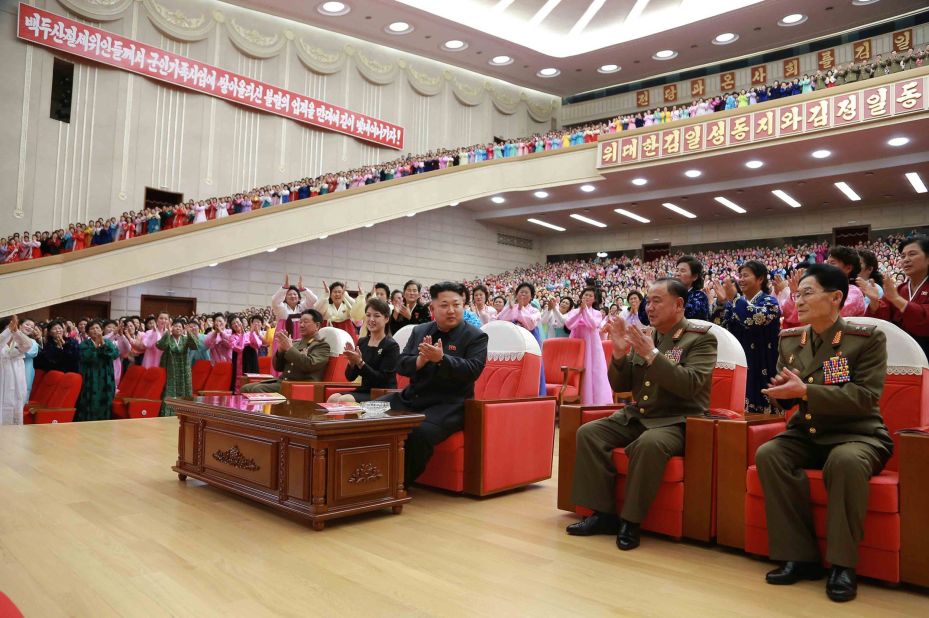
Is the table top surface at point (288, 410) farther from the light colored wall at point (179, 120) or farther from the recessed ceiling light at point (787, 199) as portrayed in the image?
the recessed ceiling light at point (787, 199)

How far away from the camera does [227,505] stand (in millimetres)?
2975

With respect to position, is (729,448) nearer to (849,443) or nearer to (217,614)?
(849,443)

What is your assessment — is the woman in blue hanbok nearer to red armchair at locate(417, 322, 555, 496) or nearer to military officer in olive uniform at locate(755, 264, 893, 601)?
red armchair at locate(417, 322, 555, 496)

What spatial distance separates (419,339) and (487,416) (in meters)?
0.58

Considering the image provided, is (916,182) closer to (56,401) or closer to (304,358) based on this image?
(304,358)

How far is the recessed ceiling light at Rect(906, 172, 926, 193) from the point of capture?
37.1 feet

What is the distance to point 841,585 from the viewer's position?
1.96m

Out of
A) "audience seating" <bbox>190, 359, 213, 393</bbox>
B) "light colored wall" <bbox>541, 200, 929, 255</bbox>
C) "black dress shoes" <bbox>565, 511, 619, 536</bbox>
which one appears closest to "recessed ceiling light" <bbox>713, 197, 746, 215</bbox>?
"light colored wall" <bbox>541, 200, 929, 255</bbox>

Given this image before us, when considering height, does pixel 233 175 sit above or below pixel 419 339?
above

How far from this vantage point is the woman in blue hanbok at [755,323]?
3877 mm

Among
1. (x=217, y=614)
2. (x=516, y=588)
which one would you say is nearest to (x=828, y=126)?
(x=516, y=588)

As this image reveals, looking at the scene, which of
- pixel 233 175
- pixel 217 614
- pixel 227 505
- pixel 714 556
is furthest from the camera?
pixel 233 175

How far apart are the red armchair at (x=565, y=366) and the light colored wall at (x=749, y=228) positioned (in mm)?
10956

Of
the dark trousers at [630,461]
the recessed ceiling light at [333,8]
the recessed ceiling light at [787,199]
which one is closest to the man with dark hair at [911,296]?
the dark trousers at [630,461]
